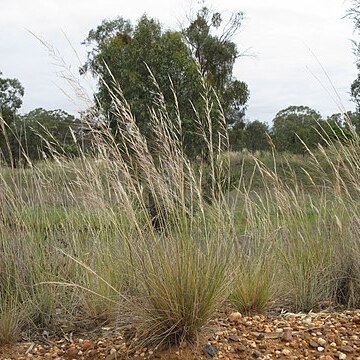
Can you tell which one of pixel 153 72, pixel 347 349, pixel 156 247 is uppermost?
pixel 153 72

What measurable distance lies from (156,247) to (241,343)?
0.69 m

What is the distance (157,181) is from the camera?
2.76 m

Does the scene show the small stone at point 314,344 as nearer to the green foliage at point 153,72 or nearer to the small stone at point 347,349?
the small stone at point 347,349

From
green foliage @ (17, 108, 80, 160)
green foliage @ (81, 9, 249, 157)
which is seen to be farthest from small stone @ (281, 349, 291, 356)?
green foliage @ (81, 9, 249, 157)

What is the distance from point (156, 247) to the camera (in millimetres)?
2572

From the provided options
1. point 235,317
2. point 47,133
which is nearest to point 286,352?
point 235,317

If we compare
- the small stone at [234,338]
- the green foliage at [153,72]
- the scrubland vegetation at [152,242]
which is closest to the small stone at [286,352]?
the small stone at [234,338]

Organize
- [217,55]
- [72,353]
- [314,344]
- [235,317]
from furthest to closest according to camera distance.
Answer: [217,55] < [235,317] < [72,353] < [314,344]

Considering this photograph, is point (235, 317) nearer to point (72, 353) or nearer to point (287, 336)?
point (287, 336)

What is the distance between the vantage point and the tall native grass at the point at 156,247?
8.63 ft

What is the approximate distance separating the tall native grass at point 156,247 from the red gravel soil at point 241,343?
97 millimetres

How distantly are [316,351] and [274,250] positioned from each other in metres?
1.23

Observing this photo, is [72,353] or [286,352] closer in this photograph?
[286,352]

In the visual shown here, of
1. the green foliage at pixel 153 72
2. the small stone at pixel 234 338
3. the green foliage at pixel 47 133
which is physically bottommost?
the small stone at pixel 234 338
